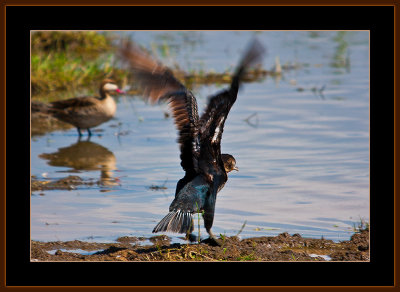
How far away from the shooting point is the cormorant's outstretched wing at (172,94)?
6.64 m

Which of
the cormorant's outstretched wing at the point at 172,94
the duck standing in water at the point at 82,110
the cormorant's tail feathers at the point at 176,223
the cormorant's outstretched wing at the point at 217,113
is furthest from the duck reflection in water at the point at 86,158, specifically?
the cormorant's tail feathers at the point at 176,223

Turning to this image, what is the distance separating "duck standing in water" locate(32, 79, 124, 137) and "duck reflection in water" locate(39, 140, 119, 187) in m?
0.43

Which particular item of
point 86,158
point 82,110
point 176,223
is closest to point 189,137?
point 176,223

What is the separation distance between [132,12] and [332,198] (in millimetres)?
3387

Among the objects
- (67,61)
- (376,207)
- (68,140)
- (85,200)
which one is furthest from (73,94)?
(376,207)

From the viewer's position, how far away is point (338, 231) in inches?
291

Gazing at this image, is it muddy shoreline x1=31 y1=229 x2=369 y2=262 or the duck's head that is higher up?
the duck's head

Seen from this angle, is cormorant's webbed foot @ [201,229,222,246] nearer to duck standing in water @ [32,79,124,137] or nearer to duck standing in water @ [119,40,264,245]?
duck standing in water @ [119,40,264,245]

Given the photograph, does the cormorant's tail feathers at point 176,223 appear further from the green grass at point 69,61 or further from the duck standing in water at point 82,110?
the green grass at point 69,61

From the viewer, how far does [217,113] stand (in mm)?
6387

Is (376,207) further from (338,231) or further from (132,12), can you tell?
(132,12)

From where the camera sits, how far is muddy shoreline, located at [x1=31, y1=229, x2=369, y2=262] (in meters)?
6.29

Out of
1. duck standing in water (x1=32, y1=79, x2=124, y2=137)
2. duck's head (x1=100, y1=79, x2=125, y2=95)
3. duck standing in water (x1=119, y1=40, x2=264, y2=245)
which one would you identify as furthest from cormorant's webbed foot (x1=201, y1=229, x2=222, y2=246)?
duck's head (x1=100, y1=79, x2=125, y2=95)

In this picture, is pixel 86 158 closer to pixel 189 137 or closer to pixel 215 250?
pixel 189 137
